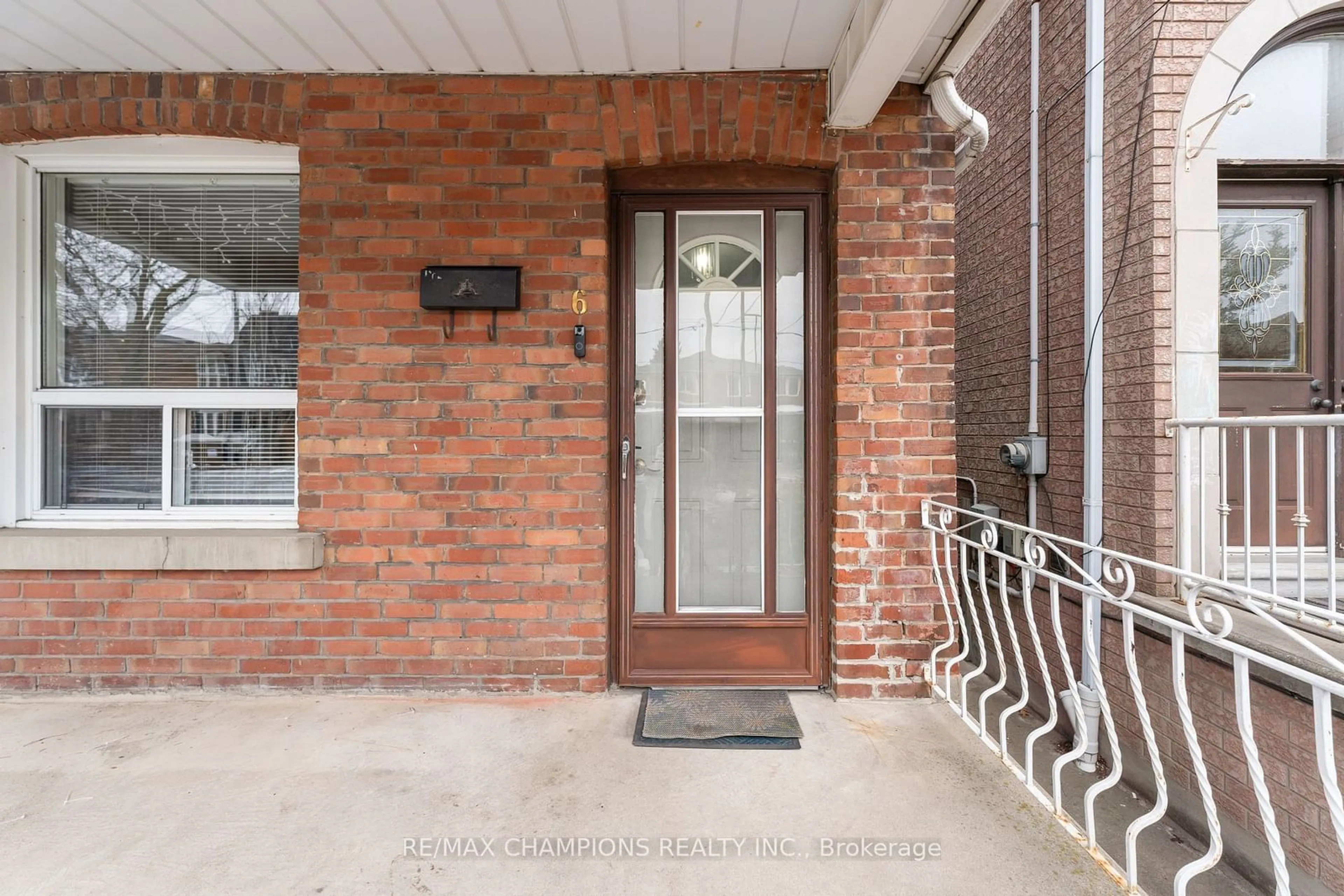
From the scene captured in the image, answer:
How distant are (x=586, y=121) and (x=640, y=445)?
Answer: 132cm

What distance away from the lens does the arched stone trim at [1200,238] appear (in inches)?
103

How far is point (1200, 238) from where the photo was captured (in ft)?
8.61

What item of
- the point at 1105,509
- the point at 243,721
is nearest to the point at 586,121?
the point at 243,721

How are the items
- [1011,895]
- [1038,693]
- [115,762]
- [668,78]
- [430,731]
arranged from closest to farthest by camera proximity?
[1011,895] → [115,762] → [430,731] → [668,78] → [1038,693]

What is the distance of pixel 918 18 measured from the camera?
5.67 ft

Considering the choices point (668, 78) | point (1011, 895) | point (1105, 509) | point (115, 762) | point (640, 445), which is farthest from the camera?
point (1105, 509)

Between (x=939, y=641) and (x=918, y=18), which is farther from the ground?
(x=918, y=18)

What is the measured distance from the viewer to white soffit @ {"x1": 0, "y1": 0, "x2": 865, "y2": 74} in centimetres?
197

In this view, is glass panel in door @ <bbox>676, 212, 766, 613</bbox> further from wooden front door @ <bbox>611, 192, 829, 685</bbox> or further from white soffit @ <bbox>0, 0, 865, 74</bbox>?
white soffit @ <bbox>0, 0, 865, 74</bbox>

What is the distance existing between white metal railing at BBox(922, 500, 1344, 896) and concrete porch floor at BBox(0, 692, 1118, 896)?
0.69 feet

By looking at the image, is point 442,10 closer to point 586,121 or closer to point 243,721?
point 586,121

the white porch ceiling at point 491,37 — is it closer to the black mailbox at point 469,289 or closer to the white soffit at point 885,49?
the white soffit at point 885,49

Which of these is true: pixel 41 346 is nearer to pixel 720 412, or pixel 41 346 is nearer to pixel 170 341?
pixel 170 341

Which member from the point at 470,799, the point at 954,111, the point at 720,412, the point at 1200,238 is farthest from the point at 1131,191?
the point at 470,799
